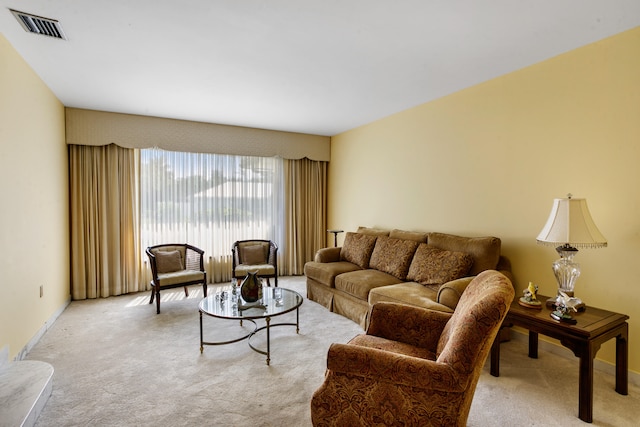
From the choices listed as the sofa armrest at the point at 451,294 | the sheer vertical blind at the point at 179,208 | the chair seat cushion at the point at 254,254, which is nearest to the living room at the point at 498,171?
the sheer vertical blind at the point at 179,208

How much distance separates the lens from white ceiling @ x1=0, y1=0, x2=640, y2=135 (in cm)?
218

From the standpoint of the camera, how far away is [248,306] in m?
2.98

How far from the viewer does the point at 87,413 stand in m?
2.09

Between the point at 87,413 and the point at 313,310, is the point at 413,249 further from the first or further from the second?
the point at 87,413

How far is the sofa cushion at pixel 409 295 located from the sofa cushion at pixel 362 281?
6.8 inches

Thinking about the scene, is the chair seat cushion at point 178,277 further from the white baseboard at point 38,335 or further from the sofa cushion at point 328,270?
the sofa cushion at point 328,270

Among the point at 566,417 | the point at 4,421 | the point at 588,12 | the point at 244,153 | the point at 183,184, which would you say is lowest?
the point at 566,417

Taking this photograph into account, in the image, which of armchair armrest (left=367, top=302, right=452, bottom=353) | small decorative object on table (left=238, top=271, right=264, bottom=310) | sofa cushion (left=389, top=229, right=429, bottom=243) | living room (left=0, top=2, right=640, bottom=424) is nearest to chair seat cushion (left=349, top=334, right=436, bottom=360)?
armchair armrest (left=367, top=302, right=452, bottom=353)

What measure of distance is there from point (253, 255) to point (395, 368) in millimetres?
3786

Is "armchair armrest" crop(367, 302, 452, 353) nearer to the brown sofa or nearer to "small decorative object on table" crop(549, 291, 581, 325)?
the brown sofa

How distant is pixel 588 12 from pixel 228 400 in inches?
140

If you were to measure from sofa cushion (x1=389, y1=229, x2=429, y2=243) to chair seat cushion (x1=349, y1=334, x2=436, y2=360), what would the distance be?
2.02 meters

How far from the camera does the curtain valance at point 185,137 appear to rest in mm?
4457

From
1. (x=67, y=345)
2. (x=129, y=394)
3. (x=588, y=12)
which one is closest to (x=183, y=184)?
(x=67, y=345)
